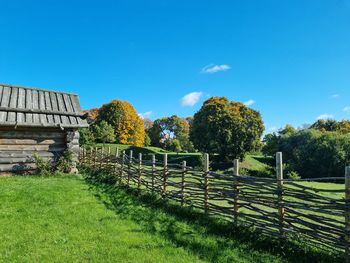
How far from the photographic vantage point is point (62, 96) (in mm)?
16547

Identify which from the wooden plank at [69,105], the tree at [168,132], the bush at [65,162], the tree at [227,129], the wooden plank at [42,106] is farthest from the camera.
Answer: the tree at [168,132]

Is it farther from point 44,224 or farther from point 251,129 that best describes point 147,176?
point 251,129

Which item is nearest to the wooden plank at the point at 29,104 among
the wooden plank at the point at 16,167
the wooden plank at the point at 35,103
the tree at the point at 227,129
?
the wooden plank at the point at 35,103

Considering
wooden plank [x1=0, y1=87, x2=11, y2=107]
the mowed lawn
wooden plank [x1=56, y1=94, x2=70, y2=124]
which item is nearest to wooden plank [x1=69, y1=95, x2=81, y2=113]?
wooden plank [x1=56, y1=94, x2=70, y2=124]

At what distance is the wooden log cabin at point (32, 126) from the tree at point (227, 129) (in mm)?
26341

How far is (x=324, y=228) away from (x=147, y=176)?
697 centimetres

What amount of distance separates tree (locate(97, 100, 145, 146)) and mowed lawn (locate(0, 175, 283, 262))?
4664cm

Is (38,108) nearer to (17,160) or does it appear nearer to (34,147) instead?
(34,147)

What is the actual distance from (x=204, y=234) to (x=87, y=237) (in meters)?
2.44

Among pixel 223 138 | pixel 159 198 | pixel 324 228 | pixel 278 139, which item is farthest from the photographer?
pixel 278 139

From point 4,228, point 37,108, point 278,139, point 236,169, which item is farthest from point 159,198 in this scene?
point 278,139

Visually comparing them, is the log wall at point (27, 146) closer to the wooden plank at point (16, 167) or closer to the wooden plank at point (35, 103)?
the wooden plank at point (16, 167)

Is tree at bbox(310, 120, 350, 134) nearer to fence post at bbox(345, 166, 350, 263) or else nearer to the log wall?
the log wall

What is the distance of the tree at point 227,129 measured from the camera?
4003cm
